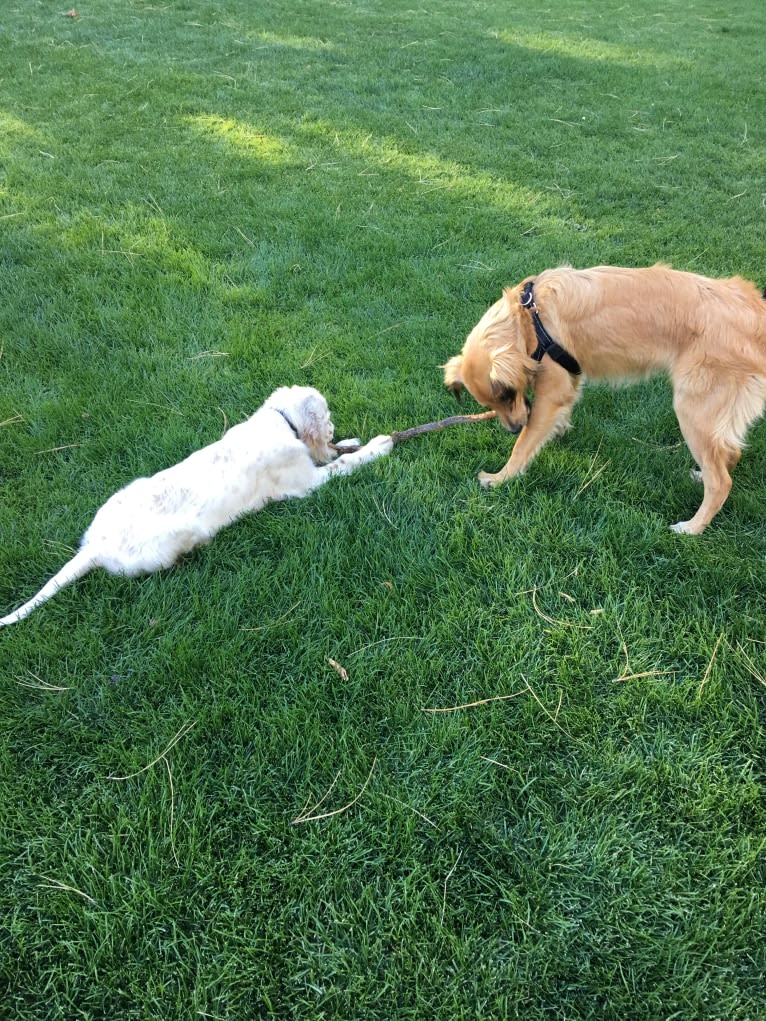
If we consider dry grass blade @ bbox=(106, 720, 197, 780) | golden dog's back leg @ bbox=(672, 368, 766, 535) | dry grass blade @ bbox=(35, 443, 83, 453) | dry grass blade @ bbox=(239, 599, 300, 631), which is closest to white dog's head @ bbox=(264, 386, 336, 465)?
dry grass blade @ bbox=(239, 599, 300, 631)

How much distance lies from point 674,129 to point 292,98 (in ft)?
16.5

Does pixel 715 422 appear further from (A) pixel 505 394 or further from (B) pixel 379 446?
(B) pixel 379 446

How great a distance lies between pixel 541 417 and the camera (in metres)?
3.51

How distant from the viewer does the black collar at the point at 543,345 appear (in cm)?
338

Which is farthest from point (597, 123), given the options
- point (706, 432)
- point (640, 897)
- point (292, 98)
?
point (640, 897)

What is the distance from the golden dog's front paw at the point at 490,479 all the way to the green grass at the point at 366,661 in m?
0.06

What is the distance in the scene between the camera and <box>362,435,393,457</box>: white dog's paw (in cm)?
359

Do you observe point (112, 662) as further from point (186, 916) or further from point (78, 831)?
point (186, 916)

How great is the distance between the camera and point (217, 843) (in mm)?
2068

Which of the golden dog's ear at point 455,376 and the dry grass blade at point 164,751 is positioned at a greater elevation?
the golden dog's ear at point 455,376

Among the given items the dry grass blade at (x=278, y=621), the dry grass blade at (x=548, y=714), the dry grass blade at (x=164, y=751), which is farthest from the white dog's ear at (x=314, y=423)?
Answer: the dry grass blade at (x=548, y=714)

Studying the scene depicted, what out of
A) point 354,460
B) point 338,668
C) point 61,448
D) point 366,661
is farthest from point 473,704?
point 61,448

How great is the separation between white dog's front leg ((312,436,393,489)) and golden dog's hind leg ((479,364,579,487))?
0.59 m

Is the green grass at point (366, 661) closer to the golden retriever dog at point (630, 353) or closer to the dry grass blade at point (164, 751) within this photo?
Result: the dry grass blade at point (164, 751)
